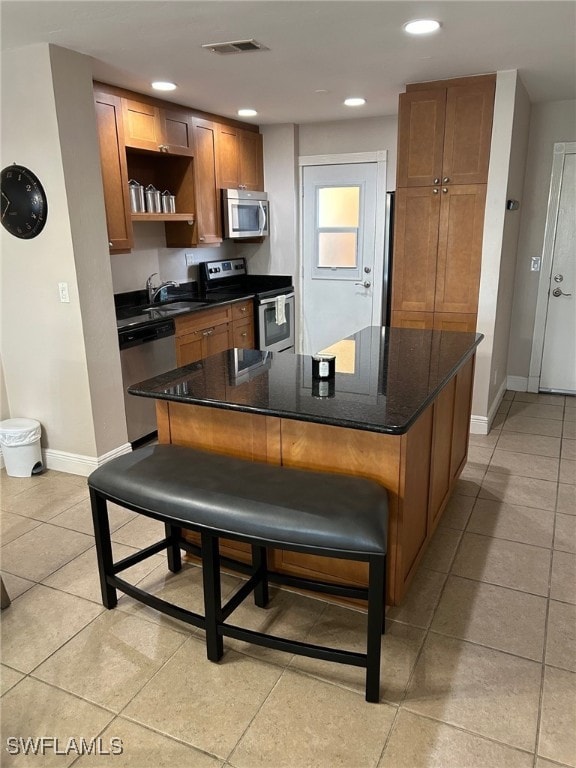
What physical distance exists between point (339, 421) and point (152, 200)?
307 cm

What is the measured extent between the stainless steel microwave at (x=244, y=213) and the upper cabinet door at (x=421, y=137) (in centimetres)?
160

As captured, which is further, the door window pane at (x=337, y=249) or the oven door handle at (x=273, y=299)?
the door window pane at (x=337, y=249)

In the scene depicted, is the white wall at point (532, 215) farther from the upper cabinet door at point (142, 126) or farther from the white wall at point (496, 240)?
the upper cabinet door at point (142, 126)

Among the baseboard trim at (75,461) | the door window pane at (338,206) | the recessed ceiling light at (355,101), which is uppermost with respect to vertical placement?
the recessed ceiling light at (355,101)

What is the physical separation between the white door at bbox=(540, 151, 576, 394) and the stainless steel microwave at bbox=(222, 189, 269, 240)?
2564 mm

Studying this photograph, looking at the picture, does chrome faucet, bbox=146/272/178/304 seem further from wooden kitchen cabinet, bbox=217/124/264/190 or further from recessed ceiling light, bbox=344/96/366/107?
recessed ceiling light, bbox=344/96/366/107

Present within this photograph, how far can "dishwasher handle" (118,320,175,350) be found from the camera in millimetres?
3533

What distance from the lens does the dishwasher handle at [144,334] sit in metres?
3.53

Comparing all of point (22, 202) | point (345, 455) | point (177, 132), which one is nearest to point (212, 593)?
point (345, 455)

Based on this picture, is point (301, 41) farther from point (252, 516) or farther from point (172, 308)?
point (252, 516)

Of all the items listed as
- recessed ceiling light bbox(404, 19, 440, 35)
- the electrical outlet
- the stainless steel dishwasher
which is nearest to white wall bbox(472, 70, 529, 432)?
recessed ceiling light bbox(404, 19, 440, 35)

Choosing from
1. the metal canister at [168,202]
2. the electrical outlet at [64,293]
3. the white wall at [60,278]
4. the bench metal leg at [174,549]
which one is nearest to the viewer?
the bench metal leg at [174,549]

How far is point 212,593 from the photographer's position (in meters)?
1.88

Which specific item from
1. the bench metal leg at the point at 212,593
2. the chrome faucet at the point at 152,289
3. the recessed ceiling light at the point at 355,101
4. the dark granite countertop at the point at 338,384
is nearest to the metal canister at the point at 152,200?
the chrome faucet at the point at 152,289
